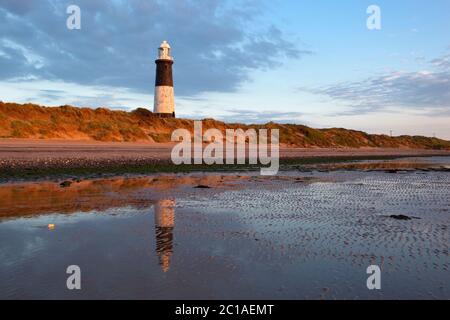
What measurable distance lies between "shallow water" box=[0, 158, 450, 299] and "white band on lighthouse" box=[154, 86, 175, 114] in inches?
1631

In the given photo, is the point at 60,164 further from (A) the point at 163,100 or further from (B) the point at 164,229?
(A) the point at 163,100

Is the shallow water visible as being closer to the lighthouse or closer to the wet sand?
the wet sand

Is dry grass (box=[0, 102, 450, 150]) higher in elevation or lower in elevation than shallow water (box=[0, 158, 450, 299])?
higher

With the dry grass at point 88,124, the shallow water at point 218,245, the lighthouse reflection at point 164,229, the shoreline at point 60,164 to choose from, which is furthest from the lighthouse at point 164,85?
the lighthouse reflection at point 164,229

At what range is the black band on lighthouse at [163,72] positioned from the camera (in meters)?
53.3

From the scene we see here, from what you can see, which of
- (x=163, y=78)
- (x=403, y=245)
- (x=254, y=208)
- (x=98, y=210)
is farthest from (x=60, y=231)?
(x=163, y=78)

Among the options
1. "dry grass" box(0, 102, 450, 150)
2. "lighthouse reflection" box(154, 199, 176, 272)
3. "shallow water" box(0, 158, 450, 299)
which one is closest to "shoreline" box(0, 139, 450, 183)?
"dry grass" box(0, 102, 450, 150)

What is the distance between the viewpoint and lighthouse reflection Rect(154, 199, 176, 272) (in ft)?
21.5

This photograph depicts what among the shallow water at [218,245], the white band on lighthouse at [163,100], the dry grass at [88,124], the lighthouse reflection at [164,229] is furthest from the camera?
the white band on lighthouse at [163,100]

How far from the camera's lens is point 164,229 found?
28.5 feet

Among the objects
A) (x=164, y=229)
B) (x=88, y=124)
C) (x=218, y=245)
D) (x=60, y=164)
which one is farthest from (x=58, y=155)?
(x=218, y=245)

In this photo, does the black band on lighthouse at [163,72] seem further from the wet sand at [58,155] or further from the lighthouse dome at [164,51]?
the wet sand at [58,155]

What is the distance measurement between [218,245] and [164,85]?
159 ft
